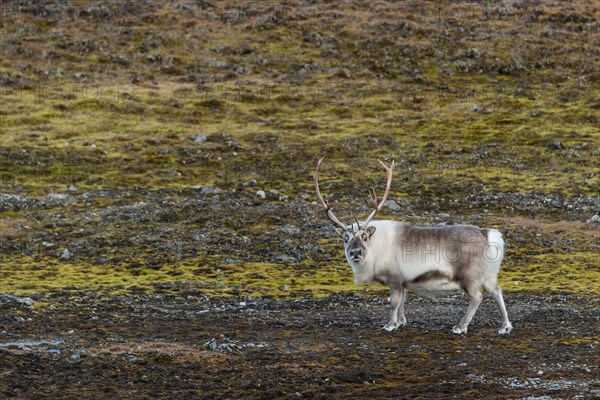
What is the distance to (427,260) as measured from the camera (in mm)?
14648

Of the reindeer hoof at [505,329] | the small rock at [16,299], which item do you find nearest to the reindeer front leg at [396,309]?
the reindeer hoof at [505,329]

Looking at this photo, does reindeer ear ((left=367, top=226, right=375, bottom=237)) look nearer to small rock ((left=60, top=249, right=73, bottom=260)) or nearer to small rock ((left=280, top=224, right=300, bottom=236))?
small rock ((left=280, top=224, right=300, bottom=236))

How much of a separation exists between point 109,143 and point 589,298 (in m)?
22.2

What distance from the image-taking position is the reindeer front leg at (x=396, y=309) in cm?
1476

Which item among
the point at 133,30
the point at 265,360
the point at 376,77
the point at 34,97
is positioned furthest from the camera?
the point at 133,30

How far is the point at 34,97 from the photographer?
4106 cm

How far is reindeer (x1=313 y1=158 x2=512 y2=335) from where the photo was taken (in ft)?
47.9

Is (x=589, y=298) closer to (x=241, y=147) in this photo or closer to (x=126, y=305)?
(x=126, y=305)

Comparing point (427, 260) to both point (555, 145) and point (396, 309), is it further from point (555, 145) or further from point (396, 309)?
point (555, 145)

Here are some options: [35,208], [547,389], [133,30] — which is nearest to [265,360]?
[547,389]

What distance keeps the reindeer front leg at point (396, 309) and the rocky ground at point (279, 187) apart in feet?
1.21

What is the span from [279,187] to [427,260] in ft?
49.1

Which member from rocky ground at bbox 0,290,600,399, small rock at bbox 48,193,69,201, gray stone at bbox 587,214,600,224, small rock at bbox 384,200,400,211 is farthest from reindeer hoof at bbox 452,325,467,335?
small rock at bbox 48,193,69,201

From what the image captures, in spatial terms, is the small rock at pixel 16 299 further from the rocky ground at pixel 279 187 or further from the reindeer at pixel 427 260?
the reindeer at pixel 427 260
